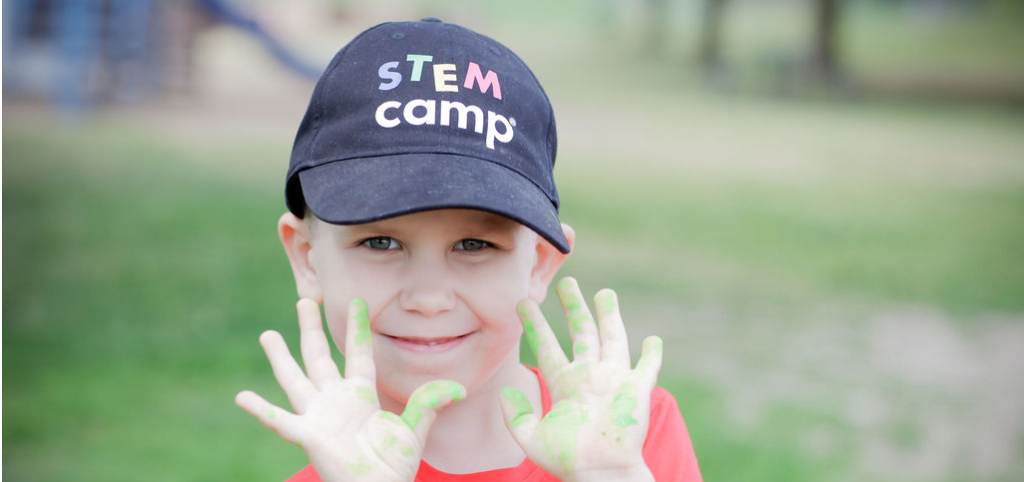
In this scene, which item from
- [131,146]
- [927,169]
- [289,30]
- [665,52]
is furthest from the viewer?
[665,52]

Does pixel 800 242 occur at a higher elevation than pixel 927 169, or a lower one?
lower

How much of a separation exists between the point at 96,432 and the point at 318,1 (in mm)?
4184

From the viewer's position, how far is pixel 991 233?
18.4 feet

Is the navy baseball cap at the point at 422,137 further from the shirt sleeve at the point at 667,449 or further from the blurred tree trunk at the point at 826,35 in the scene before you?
the blurred tree trunk at the point at 826,35

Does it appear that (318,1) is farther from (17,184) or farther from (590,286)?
(590,286)

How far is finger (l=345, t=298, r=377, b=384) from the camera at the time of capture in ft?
3.26

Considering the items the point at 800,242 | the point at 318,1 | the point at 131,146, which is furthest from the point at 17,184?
the point at 800,242

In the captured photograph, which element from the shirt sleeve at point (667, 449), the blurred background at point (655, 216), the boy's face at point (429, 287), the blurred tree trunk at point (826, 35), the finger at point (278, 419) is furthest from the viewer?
the blurred tree trunk at point (826, 35)

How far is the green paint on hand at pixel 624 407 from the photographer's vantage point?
38.6 inches

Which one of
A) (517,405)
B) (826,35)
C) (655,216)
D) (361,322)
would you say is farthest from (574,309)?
(826,35)

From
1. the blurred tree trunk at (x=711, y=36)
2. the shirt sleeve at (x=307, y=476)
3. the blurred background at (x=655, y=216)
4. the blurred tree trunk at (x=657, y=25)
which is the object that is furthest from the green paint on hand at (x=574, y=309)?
the blurred tree trunk at (x=711, y=36)

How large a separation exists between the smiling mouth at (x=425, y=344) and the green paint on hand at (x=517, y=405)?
0.08 meters

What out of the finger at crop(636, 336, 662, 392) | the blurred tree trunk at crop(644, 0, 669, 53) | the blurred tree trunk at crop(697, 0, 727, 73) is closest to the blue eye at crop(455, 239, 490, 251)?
the finger at crop(636, 336, 662, 392)

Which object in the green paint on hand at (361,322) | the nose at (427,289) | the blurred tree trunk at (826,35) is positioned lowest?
the green paint on hand at (361,322)
